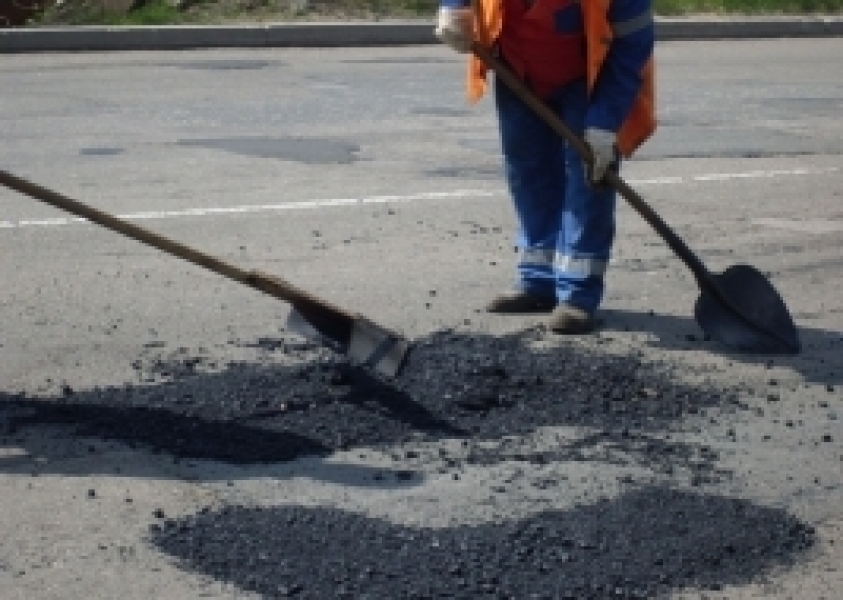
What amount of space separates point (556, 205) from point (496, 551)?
2792 mm

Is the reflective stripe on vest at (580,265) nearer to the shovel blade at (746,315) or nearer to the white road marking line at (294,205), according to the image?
the shovel blade at (746,315)

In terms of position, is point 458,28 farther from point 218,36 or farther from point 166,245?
point 218,36

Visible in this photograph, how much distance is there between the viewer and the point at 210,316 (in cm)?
701

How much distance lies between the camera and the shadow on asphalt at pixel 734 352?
6.63 metres

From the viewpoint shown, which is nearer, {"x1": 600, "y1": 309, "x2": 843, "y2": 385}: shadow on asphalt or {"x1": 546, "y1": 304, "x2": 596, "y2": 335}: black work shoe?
{"x1": 600, "y1": 309, "x2": 843, "y2": 385}: shadow on asphalt

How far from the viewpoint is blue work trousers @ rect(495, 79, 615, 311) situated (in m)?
6.95

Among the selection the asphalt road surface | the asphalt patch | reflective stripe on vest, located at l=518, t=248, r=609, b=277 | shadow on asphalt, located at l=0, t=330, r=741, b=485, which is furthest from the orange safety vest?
the asphalt patch

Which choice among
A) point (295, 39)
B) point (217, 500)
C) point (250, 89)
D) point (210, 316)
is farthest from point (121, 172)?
point (295, 39)

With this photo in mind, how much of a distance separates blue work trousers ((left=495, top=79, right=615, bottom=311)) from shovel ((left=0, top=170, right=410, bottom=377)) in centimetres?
134

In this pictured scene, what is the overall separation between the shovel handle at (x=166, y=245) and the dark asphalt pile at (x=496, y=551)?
3.28 feet

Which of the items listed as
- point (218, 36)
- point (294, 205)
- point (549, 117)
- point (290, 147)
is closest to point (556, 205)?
point (549, 117)

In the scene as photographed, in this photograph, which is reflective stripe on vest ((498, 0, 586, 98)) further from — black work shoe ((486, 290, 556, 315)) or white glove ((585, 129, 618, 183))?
black work shoe ((486, 290, 556, 315))

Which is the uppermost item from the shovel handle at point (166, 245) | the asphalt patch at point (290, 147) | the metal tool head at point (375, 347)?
the shovel handle at point (166, 245)

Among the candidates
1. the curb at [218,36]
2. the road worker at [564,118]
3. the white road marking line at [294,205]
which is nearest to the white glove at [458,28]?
the road worker at [564,118]
